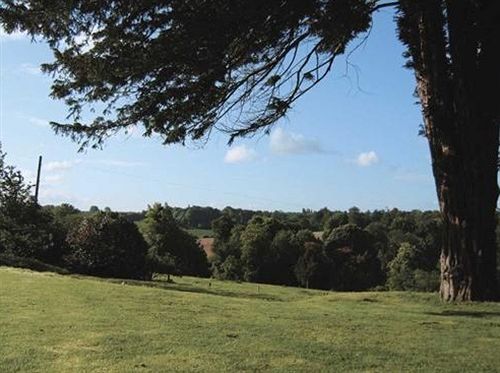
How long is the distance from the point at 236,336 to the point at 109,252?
2328cm

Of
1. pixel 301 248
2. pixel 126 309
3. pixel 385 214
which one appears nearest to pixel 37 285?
pixel 126 309

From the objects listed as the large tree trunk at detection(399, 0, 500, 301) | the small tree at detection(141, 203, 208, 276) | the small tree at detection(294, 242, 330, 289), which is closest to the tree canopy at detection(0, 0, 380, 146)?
the large tree trunk at detection(399, 0, 500, 301)

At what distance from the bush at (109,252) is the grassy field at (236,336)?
18.1 metres

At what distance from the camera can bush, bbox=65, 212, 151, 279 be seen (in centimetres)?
3031

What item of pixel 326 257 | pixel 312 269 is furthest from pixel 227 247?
pixel 312 269

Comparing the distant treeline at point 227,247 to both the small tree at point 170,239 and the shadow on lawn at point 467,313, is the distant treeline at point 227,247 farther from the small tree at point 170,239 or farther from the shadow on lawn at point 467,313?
the shadow on lawn at point 467,313

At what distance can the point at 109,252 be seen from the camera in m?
30.3

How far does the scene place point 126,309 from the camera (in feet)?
34.7

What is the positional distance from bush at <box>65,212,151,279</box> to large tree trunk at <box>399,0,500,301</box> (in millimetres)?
20130

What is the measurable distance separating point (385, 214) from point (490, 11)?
9057 cm

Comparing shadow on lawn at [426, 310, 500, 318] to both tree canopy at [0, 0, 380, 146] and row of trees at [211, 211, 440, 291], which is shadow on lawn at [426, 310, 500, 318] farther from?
row of trees at [211, 211, 440, 291]

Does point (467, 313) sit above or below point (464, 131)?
below

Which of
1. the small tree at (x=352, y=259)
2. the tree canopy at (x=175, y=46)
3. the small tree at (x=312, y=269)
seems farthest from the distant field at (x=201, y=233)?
the tree canopy at (x=175, y=46)

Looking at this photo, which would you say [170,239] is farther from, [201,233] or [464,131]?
[464,131]
